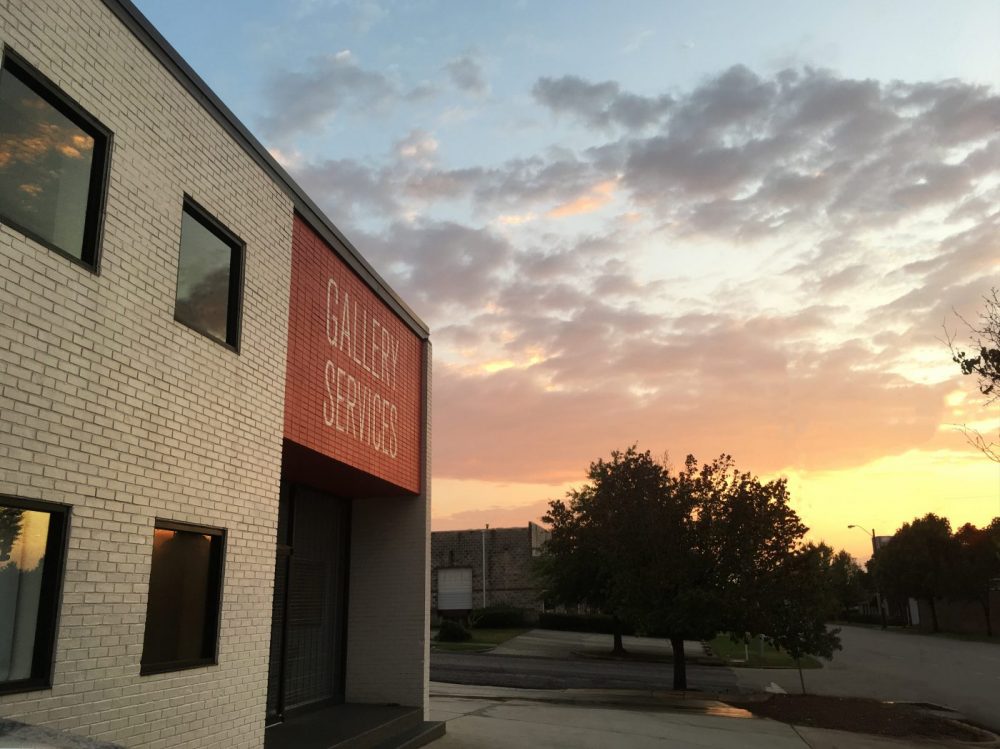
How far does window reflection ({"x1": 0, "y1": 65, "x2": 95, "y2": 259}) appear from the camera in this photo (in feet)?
18.9

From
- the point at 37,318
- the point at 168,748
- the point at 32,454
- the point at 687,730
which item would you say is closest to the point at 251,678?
the point at 168,748

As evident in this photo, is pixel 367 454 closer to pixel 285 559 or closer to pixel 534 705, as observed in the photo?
pixel 285 559

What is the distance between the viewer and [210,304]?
8234 mm

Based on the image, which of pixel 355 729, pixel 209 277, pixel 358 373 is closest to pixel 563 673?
pixel 355 729

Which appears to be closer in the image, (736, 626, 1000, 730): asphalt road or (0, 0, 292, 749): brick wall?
(0, 0, 292, 749): brick wall

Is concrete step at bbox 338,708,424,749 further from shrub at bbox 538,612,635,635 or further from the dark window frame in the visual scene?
shrub at bbox 538,612,635,635

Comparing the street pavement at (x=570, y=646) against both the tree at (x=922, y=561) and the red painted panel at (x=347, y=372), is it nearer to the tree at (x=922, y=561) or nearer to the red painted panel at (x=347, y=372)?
the red painted panel at (x=347, y=372)

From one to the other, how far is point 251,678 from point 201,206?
15.5ft

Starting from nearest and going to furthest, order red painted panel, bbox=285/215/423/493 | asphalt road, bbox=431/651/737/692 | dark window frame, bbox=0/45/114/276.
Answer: dark window frame, bbox=0/45/114/276, red painted panel, bbox=285/215/423/493, asphalt road, bbox=431/651/737/692

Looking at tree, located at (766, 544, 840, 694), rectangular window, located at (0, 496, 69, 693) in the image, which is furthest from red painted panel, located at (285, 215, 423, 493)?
tree, located at (766, 544, 840, 694)

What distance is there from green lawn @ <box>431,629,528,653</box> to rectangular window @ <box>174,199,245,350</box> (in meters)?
29.6

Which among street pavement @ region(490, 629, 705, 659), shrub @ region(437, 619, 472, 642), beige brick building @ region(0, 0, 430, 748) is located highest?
beige brick building @ region(0, 0, 430, 748)

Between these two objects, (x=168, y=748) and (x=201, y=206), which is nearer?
(x=168, y=748)

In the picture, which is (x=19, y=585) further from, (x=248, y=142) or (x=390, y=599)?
(x=390, y=599)
